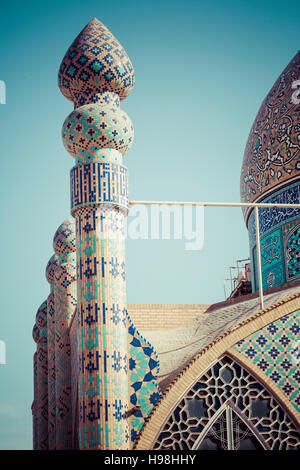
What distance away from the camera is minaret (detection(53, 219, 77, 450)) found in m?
10.7

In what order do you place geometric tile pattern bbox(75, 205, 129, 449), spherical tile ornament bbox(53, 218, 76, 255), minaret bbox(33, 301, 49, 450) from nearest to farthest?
geometric tile pattern bbox(75, 205, 129, 449) < spherical tile ornament bbox(53, 218, 76, 255) < minaret bbox(33, 301, 49, 450)

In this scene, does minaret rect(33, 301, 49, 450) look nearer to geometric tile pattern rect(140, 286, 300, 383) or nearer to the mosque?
geometric tile pattern rect(140, 286, 300, 383)

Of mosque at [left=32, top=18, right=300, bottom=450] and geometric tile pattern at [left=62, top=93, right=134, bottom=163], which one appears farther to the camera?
geometric tile pattern at [left=62, top=93, right=134, bottom=163]

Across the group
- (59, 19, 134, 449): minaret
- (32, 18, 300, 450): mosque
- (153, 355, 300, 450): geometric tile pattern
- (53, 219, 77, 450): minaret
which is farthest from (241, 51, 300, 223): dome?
(153, 355, 300, 450): geometric tile pattern

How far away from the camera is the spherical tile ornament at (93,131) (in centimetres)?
737

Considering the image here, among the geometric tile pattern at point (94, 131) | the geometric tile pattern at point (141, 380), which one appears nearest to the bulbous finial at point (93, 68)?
the geometric tile pattern at point (94, 131)

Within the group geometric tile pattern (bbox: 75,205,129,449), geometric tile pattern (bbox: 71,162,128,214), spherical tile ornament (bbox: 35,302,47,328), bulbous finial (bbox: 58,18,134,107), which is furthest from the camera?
spherical tile ornament (bbox: 35,302,47,328)

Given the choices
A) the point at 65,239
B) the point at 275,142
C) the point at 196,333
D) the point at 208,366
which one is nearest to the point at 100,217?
the point at 208,366

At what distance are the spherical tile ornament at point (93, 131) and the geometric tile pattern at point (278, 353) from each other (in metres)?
2.45

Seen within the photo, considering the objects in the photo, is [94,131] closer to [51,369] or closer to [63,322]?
[63,322]

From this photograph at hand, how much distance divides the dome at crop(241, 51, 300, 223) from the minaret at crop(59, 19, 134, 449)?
4498 millimetres

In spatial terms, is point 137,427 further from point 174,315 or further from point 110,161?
point 174,315

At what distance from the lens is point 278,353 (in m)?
7.31

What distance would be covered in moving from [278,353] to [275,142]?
18.2 feet
